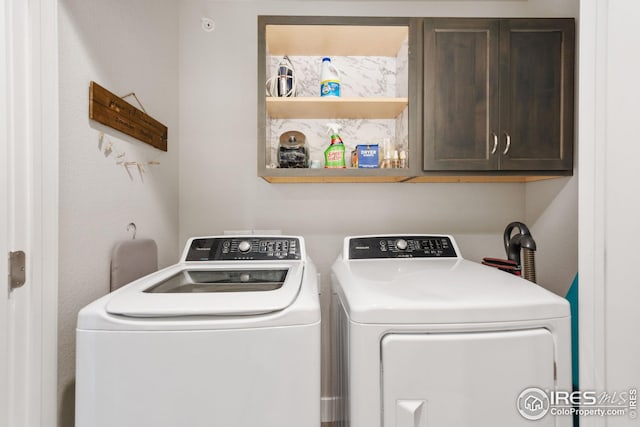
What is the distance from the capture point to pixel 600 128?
661mm

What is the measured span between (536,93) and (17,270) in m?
2.27

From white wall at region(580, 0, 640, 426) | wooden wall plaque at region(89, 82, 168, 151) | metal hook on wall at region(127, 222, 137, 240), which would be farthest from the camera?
metal hook on wall at region(127, 222, 137, 240)

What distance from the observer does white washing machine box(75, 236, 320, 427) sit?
2.82 ft

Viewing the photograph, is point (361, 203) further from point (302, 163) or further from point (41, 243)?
point (41, 243)

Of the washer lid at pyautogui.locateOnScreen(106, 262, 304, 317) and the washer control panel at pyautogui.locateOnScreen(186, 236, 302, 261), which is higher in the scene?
the washer control panel at pyautogui.locateOnScreen(186, 236, 302, 261)

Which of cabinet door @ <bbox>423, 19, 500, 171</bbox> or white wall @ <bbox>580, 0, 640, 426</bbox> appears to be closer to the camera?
white wall @ <bbox>580, 0, 640, 426</bbox>

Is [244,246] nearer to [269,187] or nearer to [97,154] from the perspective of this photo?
[269,187]

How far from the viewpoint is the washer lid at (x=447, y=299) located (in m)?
0.97

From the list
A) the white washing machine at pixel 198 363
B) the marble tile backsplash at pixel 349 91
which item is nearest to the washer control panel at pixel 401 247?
the marble tile backsplash at pixel 349 91

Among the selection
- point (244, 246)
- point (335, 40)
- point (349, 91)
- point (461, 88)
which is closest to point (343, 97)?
point (349, 91)

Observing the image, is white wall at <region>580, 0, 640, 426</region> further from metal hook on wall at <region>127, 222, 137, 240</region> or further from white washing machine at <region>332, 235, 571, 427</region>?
metal hook on wall at <region>127, 222, 137, 240</region>

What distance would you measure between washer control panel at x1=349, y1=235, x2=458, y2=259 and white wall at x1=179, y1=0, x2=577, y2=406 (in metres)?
0.29

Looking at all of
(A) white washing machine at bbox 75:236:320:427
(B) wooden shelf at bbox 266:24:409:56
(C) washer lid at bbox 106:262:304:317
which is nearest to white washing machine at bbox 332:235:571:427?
(A) white washing machine at bbox 75:236:320:427

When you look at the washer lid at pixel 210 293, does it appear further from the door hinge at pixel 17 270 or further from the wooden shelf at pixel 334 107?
the wooden shelf at pixel 334 107
